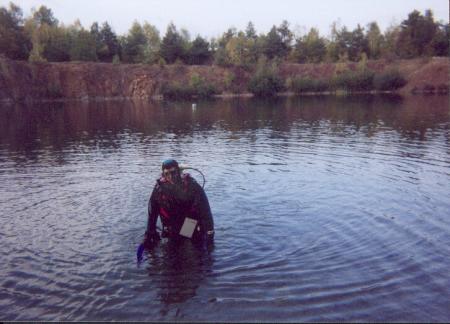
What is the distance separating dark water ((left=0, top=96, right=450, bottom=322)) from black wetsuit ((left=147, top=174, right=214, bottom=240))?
59 centimetres

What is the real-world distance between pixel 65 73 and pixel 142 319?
11312 cm

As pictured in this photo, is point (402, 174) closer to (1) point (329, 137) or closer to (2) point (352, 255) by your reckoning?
(2) point (352, 255)

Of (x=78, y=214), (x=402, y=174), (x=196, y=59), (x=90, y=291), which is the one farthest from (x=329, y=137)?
(x=196, y=59)

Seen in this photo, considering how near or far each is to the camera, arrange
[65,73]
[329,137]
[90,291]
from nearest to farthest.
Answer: [90,291], [329,137], [65,73]

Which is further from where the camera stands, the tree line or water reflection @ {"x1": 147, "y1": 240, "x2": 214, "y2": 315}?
the tree line

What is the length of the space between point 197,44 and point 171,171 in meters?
133

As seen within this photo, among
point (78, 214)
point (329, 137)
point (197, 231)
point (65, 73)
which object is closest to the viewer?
point (197, 231)

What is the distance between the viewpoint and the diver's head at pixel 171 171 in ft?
31.4

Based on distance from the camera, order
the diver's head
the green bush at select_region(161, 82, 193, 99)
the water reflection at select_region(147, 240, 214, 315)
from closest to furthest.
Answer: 1. the water reflection at select_region(147, 240, 214, 315)
2. the diver's head
3. the green bush at select_region(161, 82, 193, 99)

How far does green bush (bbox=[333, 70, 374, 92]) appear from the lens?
107 meters

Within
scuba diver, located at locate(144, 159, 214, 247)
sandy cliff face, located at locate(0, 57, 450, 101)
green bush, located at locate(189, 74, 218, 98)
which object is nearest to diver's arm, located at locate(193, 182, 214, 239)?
scuba diver, located at locate(144, 159, 214, 247)

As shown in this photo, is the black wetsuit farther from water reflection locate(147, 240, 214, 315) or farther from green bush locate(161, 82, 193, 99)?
green bush locate(161, 82, 193, 99)

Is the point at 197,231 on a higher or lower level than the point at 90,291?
higher

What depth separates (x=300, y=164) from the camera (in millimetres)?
20531
